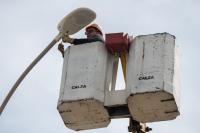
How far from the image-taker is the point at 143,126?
14.1 metres

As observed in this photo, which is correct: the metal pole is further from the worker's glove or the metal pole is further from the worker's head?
the worker's head

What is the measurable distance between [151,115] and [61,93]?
2387 mm

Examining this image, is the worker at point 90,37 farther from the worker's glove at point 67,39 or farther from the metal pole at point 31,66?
the metal pole at point 31,66

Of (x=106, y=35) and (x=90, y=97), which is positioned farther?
(x=106, y=35)

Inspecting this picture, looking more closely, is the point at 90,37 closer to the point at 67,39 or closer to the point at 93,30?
the point at 93,30

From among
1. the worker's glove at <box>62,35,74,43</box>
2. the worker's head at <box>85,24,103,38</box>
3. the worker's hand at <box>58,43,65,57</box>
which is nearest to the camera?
the worker's glove at <box>62,35,74,43</box>

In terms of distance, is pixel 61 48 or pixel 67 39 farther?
pixel 61 48

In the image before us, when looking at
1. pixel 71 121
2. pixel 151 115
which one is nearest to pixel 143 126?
pixel 151 115

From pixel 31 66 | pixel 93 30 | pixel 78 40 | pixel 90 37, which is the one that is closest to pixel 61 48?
pixel 78 40

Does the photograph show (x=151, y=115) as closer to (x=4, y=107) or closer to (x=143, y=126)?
(x=143, y=126)

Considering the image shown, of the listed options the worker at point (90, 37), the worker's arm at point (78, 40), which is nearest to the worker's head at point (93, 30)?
the worker at point (90, 37)

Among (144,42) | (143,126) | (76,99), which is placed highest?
(144,42)

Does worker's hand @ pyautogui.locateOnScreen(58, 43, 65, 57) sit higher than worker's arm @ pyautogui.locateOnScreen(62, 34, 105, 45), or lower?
lower

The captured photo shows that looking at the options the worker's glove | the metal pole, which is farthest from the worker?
the metal pole
